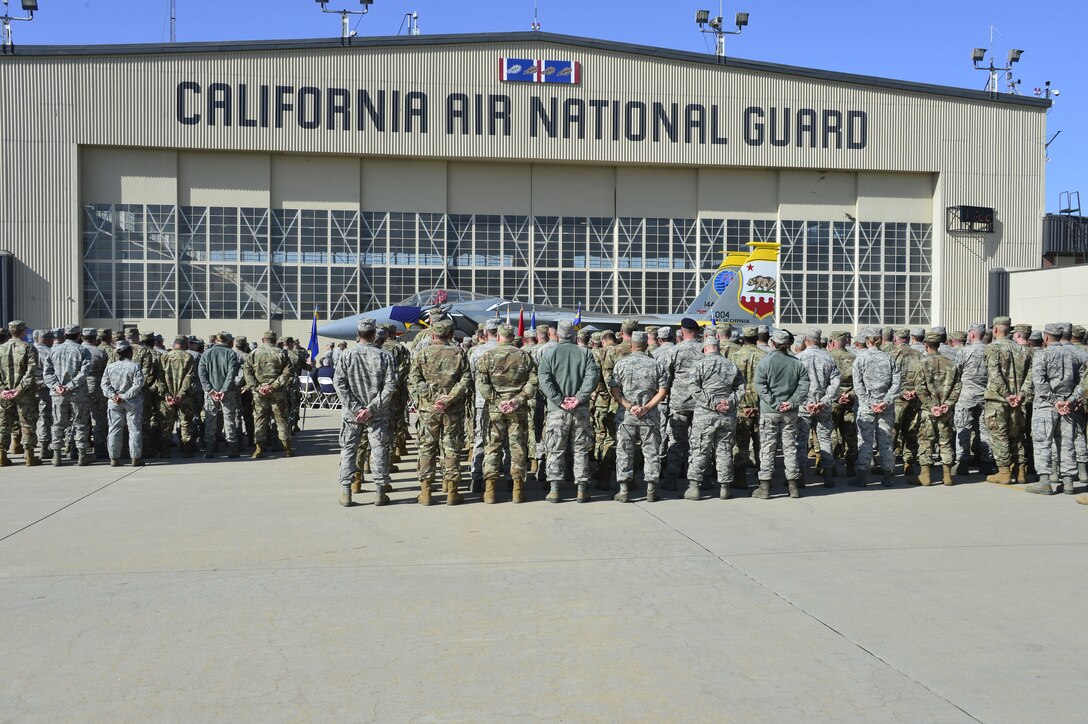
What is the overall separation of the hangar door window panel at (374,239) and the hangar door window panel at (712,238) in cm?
1127

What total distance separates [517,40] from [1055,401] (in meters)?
24.0

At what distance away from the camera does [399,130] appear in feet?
94.8

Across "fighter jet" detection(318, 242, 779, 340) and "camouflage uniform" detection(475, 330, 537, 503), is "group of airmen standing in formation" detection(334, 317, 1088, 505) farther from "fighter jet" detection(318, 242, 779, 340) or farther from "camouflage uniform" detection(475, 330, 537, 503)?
"fighter jet" detection(318, 242, 779, 340)

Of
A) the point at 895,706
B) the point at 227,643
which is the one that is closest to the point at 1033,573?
the point at 895,706

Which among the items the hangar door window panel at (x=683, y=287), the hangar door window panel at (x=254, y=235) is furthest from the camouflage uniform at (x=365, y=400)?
the hangar door window panel at (x=683, y=287)

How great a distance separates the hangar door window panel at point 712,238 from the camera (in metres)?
31.3

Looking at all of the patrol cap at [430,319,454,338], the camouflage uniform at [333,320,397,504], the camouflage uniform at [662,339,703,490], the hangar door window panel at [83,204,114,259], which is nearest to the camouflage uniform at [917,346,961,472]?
the camouflage uniform at [662,339,703,490]

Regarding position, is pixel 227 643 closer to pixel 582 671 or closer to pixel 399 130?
pixel 582 671

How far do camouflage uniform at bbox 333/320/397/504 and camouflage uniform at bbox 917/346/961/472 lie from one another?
6165mm

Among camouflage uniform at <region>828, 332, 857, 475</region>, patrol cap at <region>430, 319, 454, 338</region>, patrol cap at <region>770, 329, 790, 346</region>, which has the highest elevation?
patrol cap at <region>430, 319, 454, 338</region>

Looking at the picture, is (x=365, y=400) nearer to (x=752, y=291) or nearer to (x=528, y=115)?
(x=752, y=291)

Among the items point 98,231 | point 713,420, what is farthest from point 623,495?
point 98,231

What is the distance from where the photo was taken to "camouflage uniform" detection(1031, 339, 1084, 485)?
9219mm

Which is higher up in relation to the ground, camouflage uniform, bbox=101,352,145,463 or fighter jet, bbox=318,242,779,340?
fighter jet, bbox=318,242,779,340
